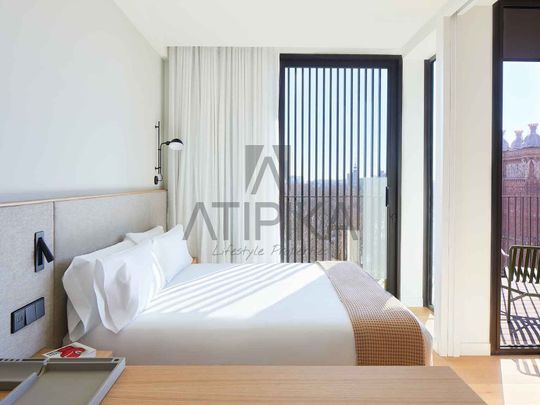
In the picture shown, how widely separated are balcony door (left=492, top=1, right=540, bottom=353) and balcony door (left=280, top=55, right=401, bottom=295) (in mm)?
1070

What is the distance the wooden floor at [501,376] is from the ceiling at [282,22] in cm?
272

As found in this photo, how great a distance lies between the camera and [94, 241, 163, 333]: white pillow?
5.50ft

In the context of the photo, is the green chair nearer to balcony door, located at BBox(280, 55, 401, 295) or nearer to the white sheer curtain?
balcony door, located at BBox(280, 55, 401, 295)

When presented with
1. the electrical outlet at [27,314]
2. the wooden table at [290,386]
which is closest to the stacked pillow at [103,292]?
the electrical outlet at [27,314]

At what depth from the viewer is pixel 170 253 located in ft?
8.50

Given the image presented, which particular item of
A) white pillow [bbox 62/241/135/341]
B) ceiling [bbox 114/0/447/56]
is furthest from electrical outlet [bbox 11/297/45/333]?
ceiling [bbox 114/0/447/56]

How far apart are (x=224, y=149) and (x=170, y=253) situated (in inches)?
Result: 54.4

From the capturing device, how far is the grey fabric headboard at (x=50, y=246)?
1375mm

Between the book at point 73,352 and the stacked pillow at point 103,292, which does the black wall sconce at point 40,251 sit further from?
the book at point 73,352

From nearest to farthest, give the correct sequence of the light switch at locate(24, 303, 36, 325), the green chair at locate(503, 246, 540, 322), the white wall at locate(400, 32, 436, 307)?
1. the light switch at locate(24, 303, 36, 325)
2. the green chair at locate(503, 246, 540, 322)
3. the white wall at locate(400, 32, 436, 307)

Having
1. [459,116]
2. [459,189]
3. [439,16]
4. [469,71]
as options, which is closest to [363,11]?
[439,16]

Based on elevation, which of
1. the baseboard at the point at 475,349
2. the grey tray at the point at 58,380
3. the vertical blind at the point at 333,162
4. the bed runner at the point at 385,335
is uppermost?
the vertical blind at the point at 333,162

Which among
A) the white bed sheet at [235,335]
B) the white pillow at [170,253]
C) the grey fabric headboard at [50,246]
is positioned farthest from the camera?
the white pillow at [170,253]

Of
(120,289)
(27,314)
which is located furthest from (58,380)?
(120,289)
